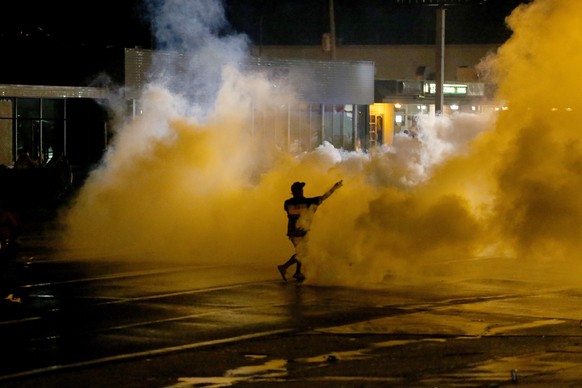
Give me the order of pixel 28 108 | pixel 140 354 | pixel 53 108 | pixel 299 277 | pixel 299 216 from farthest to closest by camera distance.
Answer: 1. pixel 53 108
2. pixel 28 108
3. pixel 299 216
4. pixel 299 277
5. pixel 140 354

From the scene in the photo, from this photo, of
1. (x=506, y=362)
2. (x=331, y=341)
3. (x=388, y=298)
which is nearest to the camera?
(x=506, y=362)

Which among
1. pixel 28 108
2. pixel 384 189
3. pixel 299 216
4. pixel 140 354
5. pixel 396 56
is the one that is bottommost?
pixel 140 354

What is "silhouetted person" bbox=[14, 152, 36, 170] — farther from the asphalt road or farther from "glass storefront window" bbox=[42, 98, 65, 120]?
the asphalt road

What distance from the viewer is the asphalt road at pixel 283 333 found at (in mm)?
9750

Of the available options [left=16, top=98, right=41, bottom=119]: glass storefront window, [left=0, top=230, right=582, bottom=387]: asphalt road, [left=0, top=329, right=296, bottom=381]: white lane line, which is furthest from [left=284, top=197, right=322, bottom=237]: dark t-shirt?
[left=16, top=98, right=41, bottom=119]: glass storefront window

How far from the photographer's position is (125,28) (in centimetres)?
4584

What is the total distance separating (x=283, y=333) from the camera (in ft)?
39.2

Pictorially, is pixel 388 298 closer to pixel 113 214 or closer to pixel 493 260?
pixel 493 260

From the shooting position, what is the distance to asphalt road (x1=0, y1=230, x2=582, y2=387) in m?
9.75

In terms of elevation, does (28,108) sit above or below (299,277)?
above

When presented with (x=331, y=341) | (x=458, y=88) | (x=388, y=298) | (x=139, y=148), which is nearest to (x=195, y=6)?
(x=139, y=148)

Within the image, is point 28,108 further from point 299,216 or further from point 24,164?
point 299,216

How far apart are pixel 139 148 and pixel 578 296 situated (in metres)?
14.5

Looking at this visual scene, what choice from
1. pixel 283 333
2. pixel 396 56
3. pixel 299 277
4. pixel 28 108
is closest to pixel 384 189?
pixel 299 277
